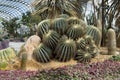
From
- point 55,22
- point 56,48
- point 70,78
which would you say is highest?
point 55,22

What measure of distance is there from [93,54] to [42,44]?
1505 mm

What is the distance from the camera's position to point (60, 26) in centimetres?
857

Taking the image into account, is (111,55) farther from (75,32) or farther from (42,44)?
(42,44)

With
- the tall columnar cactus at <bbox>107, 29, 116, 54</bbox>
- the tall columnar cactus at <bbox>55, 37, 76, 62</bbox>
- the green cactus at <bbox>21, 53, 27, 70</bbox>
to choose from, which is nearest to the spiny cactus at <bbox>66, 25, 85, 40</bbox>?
the tall columnar cactus at <bbox>55, 37, 76, 62</bbox>

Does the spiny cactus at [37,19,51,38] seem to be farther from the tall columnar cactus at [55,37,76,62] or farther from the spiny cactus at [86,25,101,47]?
the spiny cactus at [86,25,101,47]

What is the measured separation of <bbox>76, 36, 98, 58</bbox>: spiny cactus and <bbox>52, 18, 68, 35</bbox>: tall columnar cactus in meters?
0.53

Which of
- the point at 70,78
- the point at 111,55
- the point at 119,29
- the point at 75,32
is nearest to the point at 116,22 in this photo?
the point at 119,29

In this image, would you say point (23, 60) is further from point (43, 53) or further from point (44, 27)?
point (44, 27)

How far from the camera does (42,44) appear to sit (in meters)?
8.44

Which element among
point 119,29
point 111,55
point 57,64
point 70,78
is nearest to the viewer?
point 70,78

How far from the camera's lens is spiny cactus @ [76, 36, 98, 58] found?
8.47 metres

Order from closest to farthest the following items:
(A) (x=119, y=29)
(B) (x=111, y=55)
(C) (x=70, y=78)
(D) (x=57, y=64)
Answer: (C) (x=70, y=78), (D) (x=57, y=64), (B) (x=111, y=55), (A) (x=119, y=29)

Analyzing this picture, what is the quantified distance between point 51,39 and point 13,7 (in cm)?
3516

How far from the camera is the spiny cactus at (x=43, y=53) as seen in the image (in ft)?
27.4
